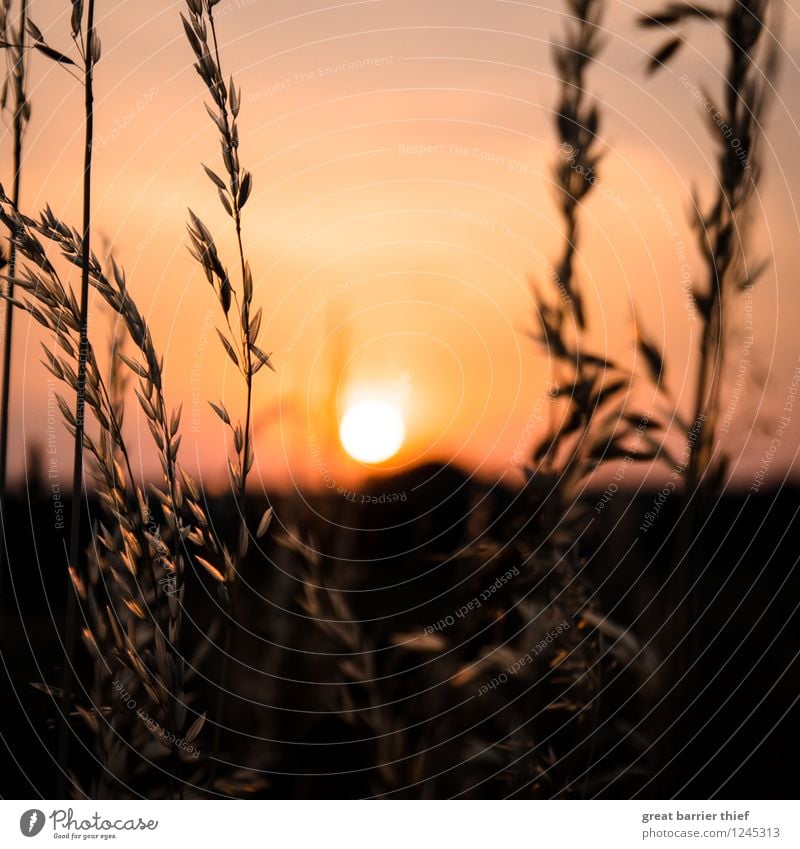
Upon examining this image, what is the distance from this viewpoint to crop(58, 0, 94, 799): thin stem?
3.31 feet

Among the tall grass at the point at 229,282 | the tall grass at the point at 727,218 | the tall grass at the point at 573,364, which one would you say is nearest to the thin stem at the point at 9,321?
the tall grass at the point at 229,282

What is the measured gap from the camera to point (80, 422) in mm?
1074

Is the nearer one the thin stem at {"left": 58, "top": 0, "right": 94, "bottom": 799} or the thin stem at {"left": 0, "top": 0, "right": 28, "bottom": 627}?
the thin stem at {"left": 58, "top": 0, "right": 94, "bottom": 799}

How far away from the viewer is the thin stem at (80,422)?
3.31 ft

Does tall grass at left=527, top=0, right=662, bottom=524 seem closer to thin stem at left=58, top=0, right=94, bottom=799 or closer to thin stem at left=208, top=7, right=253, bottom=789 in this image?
thin stem at left=208, top=7, right=253, bottom=789

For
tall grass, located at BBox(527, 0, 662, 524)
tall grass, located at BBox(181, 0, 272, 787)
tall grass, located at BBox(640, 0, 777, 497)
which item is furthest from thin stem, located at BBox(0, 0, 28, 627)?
tall grass, located at BBox(640, 0, 777, 497)

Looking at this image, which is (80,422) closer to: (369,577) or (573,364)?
(369,577)

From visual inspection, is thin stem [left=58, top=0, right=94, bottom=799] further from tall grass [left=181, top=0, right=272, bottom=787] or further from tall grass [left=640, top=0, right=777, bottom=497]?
tall grass [left=640, top=0, right=777, bottom=497]

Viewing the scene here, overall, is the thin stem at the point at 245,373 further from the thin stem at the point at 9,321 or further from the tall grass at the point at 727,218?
the tall grass at the point at 727,218

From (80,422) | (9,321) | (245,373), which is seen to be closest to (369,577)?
(245,373)
